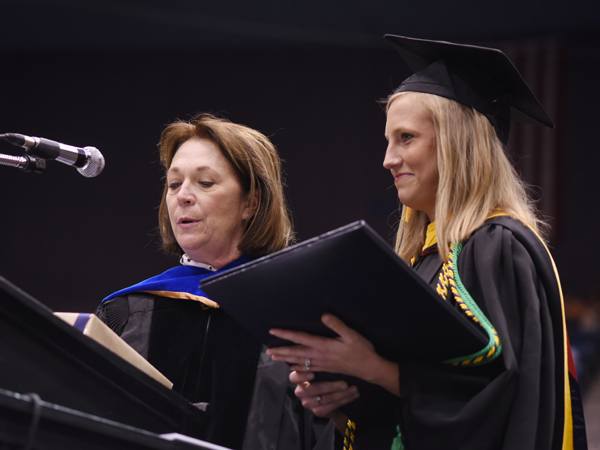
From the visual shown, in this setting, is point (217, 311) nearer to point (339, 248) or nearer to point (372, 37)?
point (339, 248)

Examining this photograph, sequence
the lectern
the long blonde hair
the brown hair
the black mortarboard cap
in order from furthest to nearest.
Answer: the brown hair, the black mortarboard cap, the long blonde hair, the lectern

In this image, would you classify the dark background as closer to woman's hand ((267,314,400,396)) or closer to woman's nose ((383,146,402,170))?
woman's nose ((383,146,402,170))

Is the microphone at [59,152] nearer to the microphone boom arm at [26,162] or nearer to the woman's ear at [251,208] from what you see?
the microphone boom arm at [26,162]

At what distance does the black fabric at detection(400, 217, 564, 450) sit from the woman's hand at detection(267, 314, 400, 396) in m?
0.04

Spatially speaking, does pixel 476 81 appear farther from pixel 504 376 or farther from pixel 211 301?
pixel 211 301

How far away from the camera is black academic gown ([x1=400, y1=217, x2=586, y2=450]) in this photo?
1.35 m

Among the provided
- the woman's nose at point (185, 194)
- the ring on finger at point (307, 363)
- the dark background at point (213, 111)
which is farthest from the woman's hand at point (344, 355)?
the dark background at point (213, 111)

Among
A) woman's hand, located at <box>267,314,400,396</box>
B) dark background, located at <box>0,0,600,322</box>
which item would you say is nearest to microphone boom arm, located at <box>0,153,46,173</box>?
woman's hand, located at <box>267,314,400,396</box>

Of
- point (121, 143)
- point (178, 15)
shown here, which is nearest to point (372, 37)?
point (178, 15)

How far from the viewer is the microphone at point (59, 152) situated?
147 cm

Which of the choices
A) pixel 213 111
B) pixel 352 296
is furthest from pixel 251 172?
pixel 213 111

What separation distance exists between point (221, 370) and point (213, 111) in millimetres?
4657

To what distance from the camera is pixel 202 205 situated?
2326 millimetres

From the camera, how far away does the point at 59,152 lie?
5.05 feet
